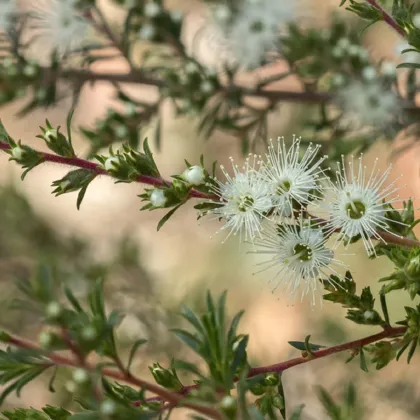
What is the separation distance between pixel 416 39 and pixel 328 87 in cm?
83

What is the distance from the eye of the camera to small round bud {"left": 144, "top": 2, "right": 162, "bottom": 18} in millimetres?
1755

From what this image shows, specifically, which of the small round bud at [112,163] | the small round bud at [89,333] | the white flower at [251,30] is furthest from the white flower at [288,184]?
the white flower at [251,30]

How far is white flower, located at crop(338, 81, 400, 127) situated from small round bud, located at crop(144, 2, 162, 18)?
1.82ft

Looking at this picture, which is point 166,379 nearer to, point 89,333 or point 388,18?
point 89,333

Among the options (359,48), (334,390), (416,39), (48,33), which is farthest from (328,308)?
(416,39)

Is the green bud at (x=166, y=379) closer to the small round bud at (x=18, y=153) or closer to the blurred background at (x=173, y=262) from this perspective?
the small round bud at (x=18, y=153)

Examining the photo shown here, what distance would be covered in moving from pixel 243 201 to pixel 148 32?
92cm

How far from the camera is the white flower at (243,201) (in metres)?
1.03

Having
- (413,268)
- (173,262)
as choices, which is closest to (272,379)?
(413,268)

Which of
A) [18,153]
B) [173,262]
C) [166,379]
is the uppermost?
[173,262]

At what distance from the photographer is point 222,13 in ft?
5.93

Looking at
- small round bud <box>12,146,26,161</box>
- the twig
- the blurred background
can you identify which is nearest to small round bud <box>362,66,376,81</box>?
the blurred background

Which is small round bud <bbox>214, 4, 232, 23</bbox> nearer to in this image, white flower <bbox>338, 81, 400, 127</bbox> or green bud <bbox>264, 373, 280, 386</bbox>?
white flower <bbox>338, 81, 400, 127</bbox>

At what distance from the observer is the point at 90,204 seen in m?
3.54
